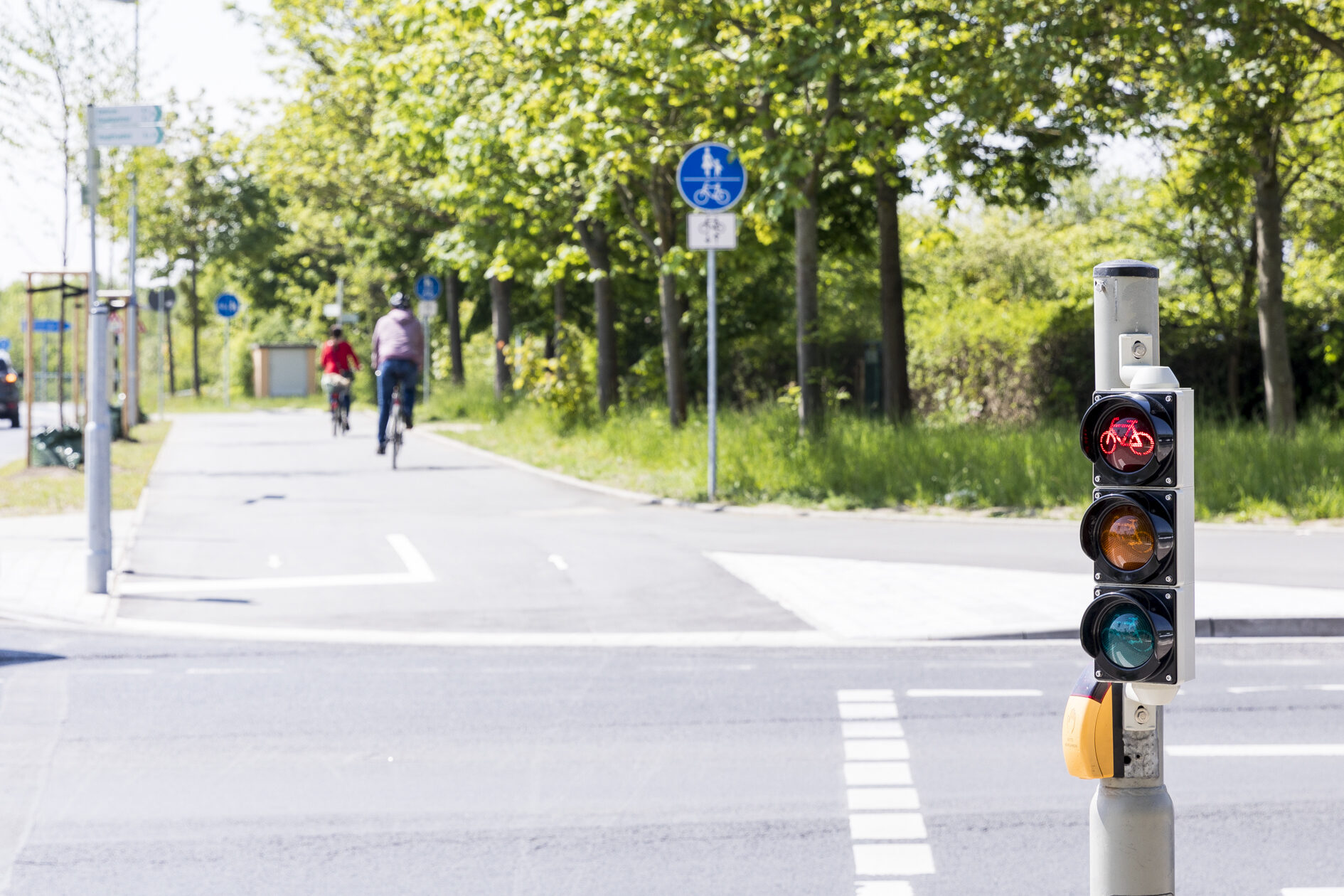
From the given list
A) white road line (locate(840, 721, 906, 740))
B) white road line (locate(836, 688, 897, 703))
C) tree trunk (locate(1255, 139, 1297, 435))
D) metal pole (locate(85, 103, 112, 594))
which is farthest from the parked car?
white road line (locate(840, 721, 906, 740))

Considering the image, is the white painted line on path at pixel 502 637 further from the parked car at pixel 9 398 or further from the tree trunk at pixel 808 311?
the parked car at pixel 9 398

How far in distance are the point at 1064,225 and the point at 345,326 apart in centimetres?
2718

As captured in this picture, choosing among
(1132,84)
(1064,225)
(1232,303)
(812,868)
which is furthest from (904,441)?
(1064,225)

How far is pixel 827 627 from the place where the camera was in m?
9.38

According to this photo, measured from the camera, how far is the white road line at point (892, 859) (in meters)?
4.93

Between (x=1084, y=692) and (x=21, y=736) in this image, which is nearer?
(x=1084, y=692)

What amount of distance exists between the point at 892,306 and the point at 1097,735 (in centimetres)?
1836

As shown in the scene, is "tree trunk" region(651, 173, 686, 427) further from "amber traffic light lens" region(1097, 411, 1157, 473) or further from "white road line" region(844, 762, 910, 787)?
"amber traffic light lens" region(1097, 411, 1157, 473)

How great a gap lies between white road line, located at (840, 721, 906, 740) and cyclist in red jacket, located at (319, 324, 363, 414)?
20.2 m

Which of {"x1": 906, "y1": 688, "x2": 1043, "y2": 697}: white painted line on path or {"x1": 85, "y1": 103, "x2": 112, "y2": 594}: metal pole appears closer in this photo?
{"x1": 906, "y1": 688, "x2": 1043, "y2": 697}: white painted line on path

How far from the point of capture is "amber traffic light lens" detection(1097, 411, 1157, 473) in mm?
3480

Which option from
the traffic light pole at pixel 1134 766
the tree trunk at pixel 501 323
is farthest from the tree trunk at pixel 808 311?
the tree trunk at pixel 501 323

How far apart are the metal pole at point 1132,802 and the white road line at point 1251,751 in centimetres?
297

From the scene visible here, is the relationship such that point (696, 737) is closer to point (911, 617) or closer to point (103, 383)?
point (911, 617)
